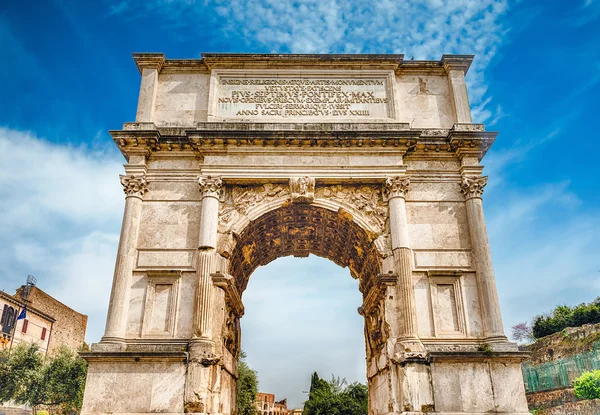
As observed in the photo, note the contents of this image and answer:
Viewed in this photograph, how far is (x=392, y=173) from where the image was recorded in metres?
12.5

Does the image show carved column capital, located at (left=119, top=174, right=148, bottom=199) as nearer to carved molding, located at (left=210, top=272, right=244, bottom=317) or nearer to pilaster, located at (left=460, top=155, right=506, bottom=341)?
carved molding, located at (left=210, top=272, right=244, bottom=317)

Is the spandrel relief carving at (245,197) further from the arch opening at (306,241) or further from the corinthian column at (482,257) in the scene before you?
the corinthian column at (482,257)

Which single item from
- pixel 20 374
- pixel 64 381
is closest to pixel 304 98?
pixel 20 374

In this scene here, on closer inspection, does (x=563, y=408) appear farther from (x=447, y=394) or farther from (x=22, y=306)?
(x=22, y=306)

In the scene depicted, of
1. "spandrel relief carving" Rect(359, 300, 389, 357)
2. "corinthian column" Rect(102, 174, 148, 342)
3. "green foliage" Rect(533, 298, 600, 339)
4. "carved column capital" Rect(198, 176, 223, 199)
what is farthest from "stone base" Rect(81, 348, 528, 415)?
"green foliage" Rect(533, 298, 600, 339)

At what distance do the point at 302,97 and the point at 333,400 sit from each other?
98.4 feet

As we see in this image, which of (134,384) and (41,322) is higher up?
(41,322)

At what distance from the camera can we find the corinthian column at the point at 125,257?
10992 mm

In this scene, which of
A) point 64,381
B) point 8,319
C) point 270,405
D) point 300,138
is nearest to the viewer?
point 300,138

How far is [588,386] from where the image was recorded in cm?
2536

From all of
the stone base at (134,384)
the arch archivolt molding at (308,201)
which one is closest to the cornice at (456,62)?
the arch archivolt molding at (308,201)

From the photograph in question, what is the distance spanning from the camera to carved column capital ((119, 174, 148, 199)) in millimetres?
12305

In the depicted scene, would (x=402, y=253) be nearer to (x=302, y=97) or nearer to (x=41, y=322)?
(x=302, y=97)

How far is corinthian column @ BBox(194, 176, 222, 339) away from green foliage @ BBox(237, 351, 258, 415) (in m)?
21.5
